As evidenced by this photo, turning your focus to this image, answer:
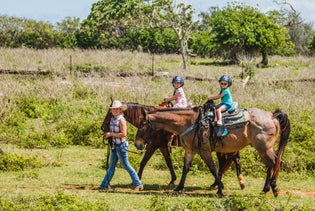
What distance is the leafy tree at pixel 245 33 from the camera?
36531 millimetres

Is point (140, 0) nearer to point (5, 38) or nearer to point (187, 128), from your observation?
point (5, 38)

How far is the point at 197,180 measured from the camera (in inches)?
498

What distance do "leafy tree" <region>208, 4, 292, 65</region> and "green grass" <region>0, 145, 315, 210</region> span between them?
76.3 ft

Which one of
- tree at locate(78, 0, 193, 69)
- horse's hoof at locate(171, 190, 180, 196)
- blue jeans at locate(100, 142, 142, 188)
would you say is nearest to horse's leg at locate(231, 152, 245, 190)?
horse's hoof at locate(171, 190, 180, 196)

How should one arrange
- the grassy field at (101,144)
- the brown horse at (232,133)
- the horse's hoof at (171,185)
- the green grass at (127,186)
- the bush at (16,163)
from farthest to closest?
the bush at (16,163), the horse's hoof at (171,185), the brown horse at (232,133), the green grass at (127,186), the grassy field at (101,144)

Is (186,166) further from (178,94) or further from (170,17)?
(170,17)

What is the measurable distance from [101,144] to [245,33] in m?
22.4

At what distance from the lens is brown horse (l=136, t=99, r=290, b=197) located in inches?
413

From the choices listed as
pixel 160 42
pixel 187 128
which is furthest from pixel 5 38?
pixel 187 128

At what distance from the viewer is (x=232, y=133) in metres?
10.7

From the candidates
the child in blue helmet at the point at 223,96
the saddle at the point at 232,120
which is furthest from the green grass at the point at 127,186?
the child in blue helmet at the point at 223,96

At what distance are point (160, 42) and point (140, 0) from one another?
12518 millimetres

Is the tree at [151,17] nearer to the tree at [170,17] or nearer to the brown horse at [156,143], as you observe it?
the tree at [170,17]

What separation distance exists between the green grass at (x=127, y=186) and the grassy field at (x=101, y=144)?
0.07 feet
